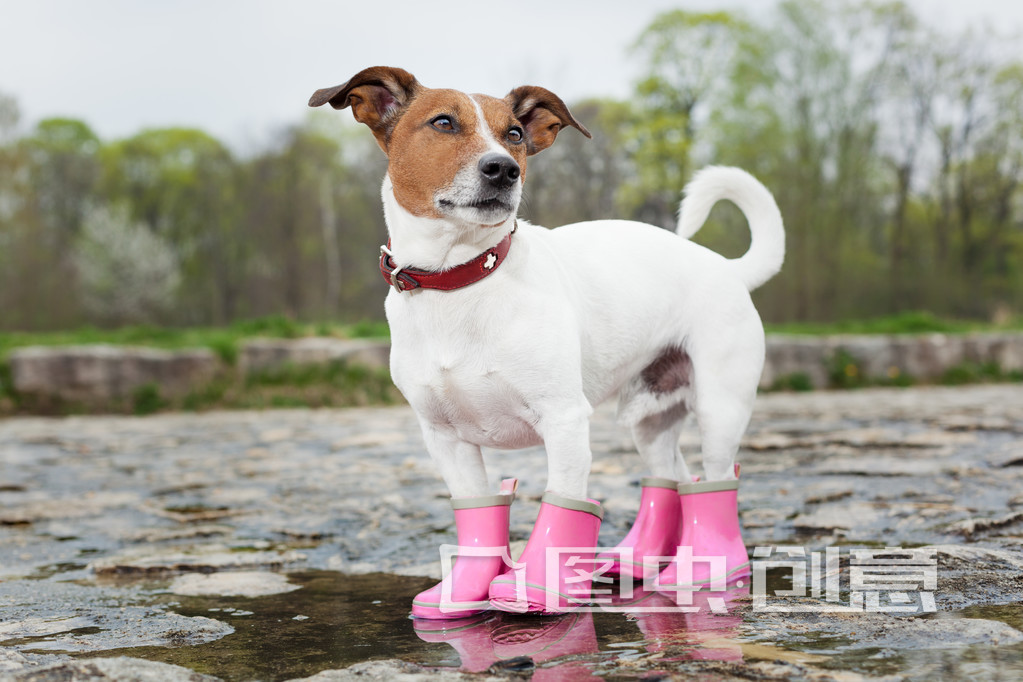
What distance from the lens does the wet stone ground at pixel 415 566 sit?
1.95 meters

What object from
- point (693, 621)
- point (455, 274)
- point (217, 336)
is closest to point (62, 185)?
point (217, 336)

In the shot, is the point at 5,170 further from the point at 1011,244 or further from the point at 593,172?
the point at 1011,244

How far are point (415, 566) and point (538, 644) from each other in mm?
1060

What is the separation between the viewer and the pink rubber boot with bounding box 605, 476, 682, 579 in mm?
2941

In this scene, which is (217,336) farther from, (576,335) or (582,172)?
(582,172)

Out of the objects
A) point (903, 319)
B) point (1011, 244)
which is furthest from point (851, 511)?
point (1011, 244)

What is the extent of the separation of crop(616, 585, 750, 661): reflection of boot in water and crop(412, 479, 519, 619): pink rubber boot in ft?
1.36

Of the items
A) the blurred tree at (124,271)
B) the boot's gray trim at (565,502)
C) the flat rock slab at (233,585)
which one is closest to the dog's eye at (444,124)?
the boot's gray trim at (565,502)

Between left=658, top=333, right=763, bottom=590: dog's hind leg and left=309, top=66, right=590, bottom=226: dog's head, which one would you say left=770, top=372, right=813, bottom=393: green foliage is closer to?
left=658, top=333, right=763, bottom=590: dog's hind leg

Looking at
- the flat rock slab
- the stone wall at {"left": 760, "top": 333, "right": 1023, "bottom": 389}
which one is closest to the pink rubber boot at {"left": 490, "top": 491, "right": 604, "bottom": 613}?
the flat rock slab

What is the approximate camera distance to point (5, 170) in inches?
1008

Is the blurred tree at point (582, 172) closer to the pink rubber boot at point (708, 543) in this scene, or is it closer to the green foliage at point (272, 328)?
the green foliage at point (272, 328)

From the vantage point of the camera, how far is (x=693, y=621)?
2287 millimetres

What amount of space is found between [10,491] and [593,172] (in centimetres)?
1476
